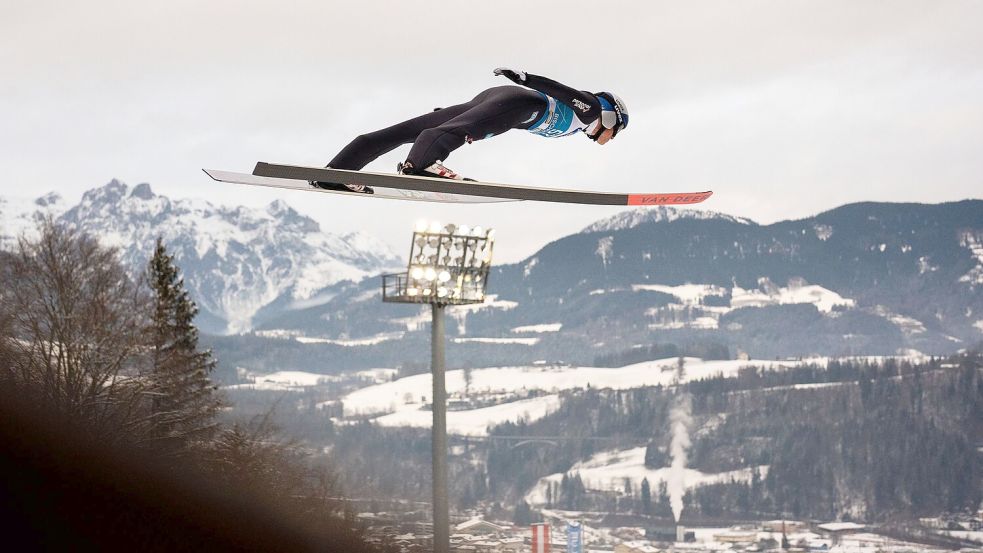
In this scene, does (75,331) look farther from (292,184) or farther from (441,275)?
(292,184)

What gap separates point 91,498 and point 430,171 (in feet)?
23.6

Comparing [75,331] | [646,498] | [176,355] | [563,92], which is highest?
[563,92]

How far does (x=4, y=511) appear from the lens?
1273cm

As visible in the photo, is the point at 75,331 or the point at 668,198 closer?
the point at 668,198

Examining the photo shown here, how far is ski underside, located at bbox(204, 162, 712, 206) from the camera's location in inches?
352

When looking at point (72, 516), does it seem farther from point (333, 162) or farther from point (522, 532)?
point (522, 532)

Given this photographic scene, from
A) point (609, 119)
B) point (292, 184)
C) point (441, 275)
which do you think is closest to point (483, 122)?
point (609, 119)

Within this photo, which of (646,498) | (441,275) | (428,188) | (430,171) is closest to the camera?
(430,171)

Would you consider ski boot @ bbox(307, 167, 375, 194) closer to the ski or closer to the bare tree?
the ski

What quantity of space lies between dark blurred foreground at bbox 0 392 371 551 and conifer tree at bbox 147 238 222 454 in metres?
2.98

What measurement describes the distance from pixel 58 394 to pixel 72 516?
1697 centimetres

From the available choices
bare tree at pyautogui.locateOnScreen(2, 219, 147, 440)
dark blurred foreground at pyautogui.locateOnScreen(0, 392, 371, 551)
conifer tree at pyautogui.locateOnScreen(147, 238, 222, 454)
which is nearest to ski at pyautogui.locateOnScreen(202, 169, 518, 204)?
dark blurred foreground at pyautogui.locateOnScreen(0, 392, 371, 551)

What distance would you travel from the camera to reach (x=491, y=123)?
912 cm

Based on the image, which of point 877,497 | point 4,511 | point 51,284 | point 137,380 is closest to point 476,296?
point 137,380
